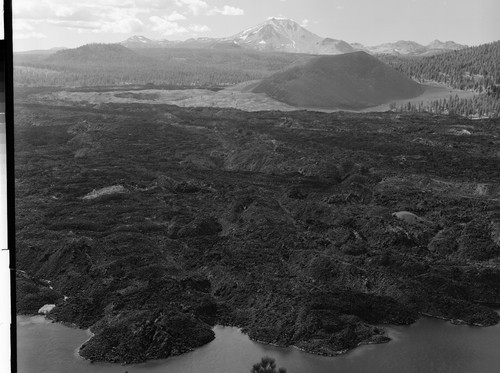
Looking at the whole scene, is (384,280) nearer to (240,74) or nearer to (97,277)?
(97,277)

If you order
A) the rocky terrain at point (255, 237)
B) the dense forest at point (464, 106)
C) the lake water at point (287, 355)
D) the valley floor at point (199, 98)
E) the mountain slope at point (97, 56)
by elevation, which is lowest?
the lake water at point (287, 355)

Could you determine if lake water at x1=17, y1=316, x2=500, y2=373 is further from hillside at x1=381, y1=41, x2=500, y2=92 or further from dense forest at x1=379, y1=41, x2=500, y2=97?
hillside at x1=381, y1=41, x2=500, y2=92

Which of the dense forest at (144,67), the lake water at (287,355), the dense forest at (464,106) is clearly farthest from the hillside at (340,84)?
the lake water at (287,355)

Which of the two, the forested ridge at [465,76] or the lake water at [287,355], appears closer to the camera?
the lake water at [287,355]

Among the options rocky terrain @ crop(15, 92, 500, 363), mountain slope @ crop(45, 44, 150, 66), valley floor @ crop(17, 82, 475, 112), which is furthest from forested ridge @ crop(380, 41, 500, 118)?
mountain slope @ crop(45, 44, 150, 66)

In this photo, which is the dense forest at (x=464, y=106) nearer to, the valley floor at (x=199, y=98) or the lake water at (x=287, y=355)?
the valley floor at (x=199, y=98)

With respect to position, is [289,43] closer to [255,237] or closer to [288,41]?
[288,41]

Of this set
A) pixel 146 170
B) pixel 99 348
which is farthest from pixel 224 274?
pixel 146 170
